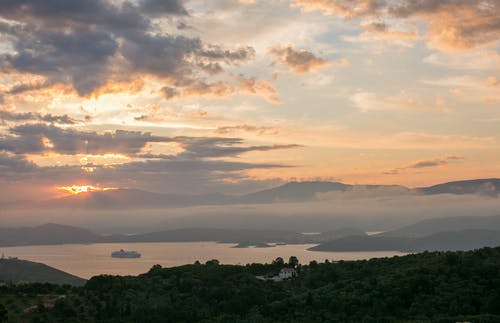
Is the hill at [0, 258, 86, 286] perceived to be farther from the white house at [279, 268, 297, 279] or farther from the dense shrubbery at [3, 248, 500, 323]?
the dense shrubbery at [3, 248, 500, 323]

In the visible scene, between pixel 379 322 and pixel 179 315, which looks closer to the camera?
pixel 379 322

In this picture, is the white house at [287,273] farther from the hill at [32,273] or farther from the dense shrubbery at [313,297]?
the hill at [32,273]

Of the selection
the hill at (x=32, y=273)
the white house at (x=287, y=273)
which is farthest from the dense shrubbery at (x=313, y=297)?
the hill at (x=32, y=273)

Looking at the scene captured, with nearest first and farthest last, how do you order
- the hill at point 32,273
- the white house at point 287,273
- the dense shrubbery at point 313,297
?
1. the dense shrubbery at point 313,297
2. the white house at point 287,273
3. the hill at point 32,273

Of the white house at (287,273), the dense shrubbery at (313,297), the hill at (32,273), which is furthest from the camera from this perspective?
the hill at (32,273)

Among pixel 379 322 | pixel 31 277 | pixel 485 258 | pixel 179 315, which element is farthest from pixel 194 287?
pixel 31 277

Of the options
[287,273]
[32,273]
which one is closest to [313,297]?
[287,273]

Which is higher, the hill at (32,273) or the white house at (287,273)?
the white house at (287,273)

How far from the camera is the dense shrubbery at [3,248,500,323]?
44750mm

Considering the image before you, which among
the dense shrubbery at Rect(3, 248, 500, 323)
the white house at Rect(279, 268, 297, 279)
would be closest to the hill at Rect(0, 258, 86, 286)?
the white house at Rect(279, 268, 297, 279)

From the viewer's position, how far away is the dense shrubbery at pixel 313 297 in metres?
44.8

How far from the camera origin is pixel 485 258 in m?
60.7

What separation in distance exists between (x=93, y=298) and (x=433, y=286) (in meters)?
32.6

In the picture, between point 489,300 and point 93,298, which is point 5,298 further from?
point 489,300
